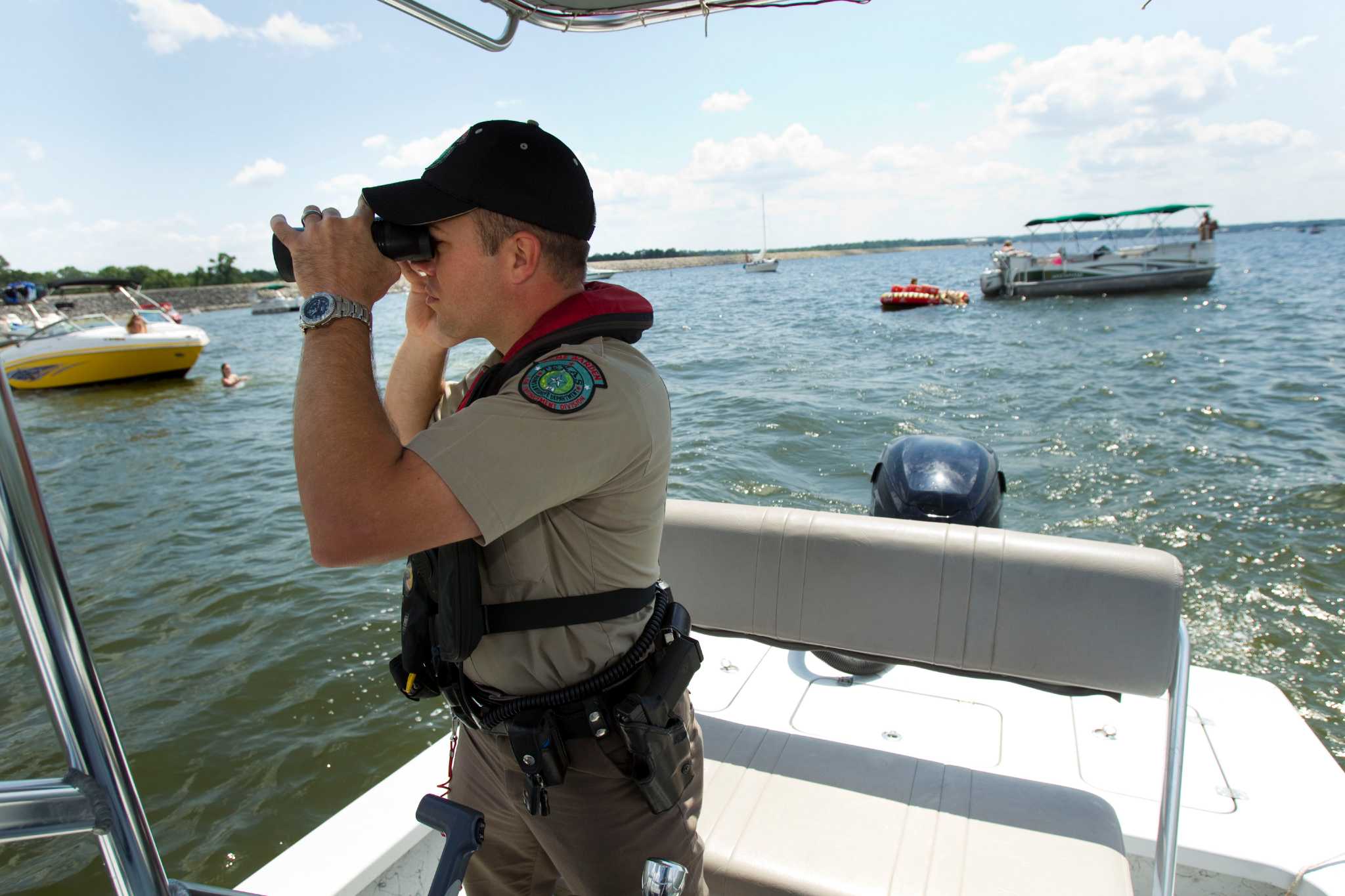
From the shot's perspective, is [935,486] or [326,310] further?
[935,486]

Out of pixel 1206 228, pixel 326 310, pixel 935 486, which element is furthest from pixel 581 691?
pixel 1206 228

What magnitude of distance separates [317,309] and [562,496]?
1.53ft

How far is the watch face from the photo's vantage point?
117cm

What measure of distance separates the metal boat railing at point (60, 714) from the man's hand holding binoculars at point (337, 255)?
53 cm

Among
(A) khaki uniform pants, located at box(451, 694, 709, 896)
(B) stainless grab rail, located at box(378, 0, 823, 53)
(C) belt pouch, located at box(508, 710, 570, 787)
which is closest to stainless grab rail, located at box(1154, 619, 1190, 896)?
(A) khaki uniform pants, located at box(451, 694, 709, 896)

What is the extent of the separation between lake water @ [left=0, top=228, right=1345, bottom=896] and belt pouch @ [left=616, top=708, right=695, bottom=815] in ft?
8.98

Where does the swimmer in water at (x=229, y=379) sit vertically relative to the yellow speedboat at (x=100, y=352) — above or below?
below

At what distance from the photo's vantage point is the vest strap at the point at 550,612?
54.2 inches

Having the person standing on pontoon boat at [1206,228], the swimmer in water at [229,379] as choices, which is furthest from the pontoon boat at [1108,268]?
the swimmer in water at [229,379]

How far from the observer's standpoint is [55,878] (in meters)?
3.84

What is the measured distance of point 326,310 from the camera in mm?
1178

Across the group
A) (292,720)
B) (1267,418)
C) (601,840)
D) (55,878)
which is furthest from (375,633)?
(1267,418)

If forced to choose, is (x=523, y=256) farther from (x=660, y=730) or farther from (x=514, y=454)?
(x=660, y=730)

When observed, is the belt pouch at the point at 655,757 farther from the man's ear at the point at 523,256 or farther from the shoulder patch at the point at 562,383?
the man's ear at the point at 523,256
